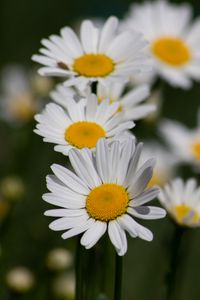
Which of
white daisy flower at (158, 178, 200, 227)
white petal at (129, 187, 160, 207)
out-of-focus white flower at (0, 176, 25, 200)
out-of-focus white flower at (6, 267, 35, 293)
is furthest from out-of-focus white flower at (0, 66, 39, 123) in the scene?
white petal at (129, 187, 160, 207)

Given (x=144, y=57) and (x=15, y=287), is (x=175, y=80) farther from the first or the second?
(x=15, y=287)

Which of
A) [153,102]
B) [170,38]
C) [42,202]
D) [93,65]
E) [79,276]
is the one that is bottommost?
[79,276]

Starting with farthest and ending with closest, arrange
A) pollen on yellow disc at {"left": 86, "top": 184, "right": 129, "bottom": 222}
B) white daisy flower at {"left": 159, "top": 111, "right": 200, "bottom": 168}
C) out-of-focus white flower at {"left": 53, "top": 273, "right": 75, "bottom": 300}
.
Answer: white daisy flower at {"left": 159, "top": 111, "right": 200, "bottom": 168} → out-of-focus white flower at {"left": 53, "top": 273, "right": 75, "bottom": 300} → pollen on yellow disc at {"left": 86, "top": 184, "right": 129, "bottom": 222}

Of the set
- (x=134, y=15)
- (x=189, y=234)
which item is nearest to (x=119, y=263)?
(x=189, y=234)

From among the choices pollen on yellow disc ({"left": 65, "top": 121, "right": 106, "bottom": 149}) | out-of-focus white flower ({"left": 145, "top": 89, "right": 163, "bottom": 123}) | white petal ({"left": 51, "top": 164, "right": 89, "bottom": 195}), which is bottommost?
white petal ({"left": 51, "top": 164, "right": 89, "bottom": 195})

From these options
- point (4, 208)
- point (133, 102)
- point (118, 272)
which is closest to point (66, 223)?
point (118, 272)

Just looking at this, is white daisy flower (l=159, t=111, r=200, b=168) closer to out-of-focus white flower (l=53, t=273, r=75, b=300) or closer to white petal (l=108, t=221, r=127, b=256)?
out-of-focus white flower (l=53, t=273, r=75, b=300)

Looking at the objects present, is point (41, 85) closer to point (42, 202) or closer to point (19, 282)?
point (42, 202)
